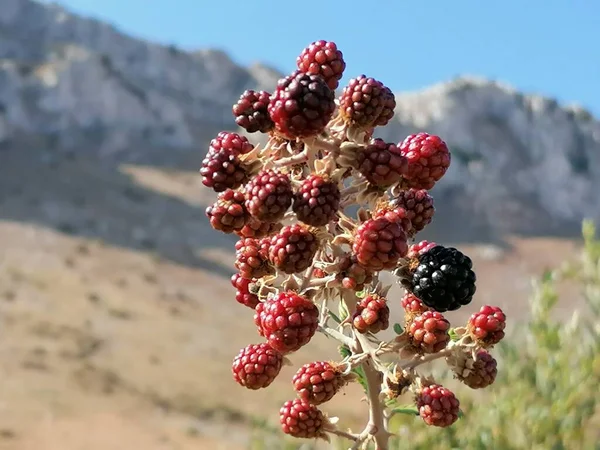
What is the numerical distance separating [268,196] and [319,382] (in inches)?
30.0

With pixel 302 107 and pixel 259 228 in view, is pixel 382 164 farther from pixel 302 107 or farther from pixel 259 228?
pixel 259 228

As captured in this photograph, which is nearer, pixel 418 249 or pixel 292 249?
pixel 292 249

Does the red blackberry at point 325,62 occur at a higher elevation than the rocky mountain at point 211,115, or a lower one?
lower

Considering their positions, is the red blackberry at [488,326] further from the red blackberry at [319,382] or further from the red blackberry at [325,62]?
the red blackberry at [325,62]

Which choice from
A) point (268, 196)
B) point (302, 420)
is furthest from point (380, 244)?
point (302, 420)

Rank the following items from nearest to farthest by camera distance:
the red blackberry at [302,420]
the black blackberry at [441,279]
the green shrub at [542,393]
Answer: the black blackberry at [441,279]
the red blackberry at [302,420]
the green shrub at [542,393]

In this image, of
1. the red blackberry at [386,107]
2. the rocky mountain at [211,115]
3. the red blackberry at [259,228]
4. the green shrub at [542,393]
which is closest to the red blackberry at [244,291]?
the red blackberry at [259,228]

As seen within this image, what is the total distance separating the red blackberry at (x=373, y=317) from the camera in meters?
2.20

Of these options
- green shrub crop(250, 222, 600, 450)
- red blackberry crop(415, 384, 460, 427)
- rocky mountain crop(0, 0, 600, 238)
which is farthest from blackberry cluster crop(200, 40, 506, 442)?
rocky mountain crop(0, 0, 600, 238)

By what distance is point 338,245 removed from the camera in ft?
7.38

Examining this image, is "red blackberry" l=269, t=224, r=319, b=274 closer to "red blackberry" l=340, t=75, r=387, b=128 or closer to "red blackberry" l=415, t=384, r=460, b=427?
"red blackberry" l=340, t=75, r=387, b=128

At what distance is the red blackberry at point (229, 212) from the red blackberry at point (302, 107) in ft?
1.00

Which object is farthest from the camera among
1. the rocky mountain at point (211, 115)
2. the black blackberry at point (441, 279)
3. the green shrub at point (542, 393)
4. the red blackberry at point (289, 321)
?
the rocky mountain at point (211, 115)

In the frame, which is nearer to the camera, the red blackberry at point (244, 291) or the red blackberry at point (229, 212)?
the red blackberry at point (229, 212)
